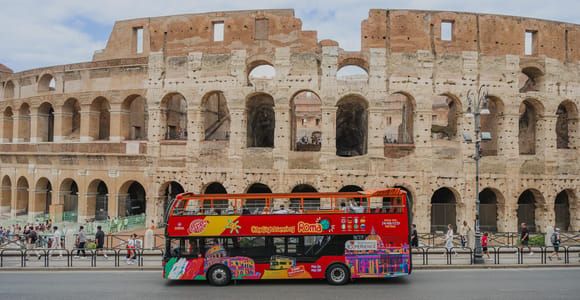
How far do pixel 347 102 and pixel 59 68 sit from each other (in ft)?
63.2

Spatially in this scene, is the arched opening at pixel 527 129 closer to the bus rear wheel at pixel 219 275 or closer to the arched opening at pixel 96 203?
the bus rear wheel at pixel 219 275

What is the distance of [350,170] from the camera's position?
25078 mm

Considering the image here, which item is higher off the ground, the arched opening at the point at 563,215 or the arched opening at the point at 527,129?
the arched opening at the point at 527,129

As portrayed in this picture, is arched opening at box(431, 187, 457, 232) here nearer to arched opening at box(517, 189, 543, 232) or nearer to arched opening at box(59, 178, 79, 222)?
arched opening at box(517, 189, 543, 232)

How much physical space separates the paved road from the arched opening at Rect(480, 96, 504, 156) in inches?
475

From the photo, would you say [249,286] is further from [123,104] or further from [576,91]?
[576,91]

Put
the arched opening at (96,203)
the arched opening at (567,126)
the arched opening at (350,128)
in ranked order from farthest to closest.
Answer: the arched opening at (350,128)
the arched opening at (96,203)
the arched opening at (567,126)

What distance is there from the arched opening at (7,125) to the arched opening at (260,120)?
19149 mm

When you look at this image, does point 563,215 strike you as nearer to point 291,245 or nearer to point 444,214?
point 444,214

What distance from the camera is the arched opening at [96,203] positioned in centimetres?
2897

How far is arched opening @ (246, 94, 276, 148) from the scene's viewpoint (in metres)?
28.4

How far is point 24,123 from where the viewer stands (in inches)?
1316

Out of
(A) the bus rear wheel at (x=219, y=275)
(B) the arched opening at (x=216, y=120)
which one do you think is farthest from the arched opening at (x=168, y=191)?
(A) the bus rear wheel at (x=219, y=275)

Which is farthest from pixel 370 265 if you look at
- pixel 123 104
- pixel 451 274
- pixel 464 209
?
pixel 123 104
